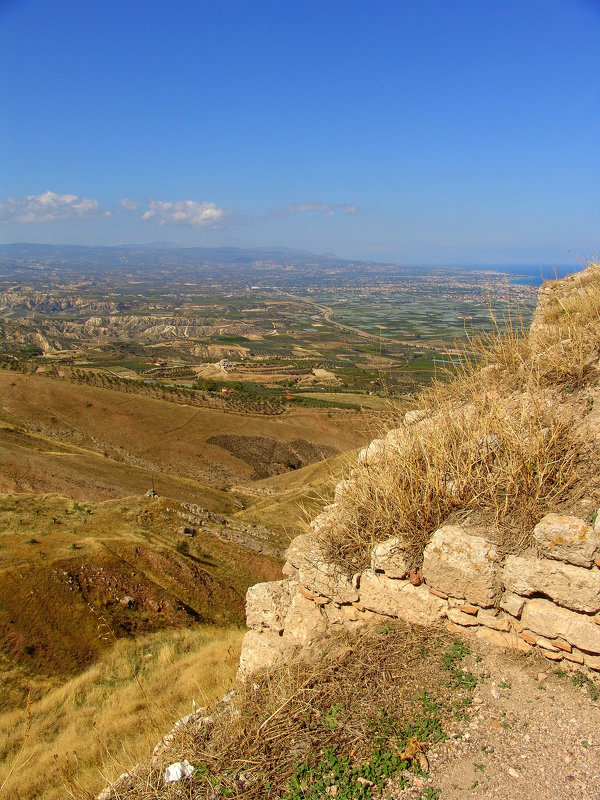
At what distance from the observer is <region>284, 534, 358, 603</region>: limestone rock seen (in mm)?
5691

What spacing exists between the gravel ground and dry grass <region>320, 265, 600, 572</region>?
3.78 feet

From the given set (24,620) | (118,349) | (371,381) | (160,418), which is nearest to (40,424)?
(160,418)

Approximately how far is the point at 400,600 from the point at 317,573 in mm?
1062

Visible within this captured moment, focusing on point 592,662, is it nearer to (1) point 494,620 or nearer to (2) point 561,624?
(2) point 561,624

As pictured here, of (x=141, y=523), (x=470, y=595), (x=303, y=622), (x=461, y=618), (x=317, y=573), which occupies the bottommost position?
(x=141, y=523)

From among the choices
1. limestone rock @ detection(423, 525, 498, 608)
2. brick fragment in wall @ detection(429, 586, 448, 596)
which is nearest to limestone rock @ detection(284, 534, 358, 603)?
brick fragment in wall @ detection(429, 586, 448, 596)

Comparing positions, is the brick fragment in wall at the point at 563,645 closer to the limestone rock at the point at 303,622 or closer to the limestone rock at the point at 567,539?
the limestone rock at the point at 567,539

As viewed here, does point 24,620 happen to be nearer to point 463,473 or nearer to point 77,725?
point 77,725

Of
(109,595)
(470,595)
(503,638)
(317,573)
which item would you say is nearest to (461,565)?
(470,595)

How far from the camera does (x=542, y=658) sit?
4484 mm

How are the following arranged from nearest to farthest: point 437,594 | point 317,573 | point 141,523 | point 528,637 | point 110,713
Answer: point 528,637, point 437,594, point 317,573, point 110,713, point 141,523

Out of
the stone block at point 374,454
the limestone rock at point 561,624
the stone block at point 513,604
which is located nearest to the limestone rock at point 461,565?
the stone block at point 513,604

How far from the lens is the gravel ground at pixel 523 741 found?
352cm

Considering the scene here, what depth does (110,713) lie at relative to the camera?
9070 mm
